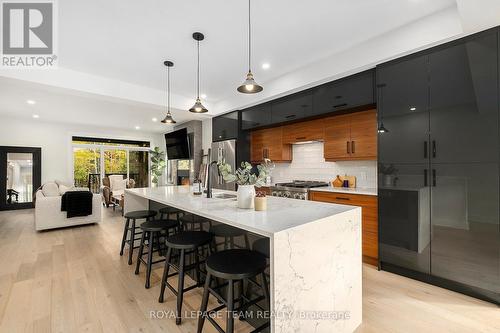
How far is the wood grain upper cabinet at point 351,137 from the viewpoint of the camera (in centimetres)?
319


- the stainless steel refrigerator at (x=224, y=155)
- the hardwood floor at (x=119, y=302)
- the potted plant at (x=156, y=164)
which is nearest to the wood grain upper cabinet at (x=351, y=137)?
the hardwood floor at (x=119, y=302)

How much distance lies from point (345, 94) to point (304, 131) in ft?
3.28

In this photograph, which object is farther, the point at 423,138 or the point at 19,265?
the point at 19,265

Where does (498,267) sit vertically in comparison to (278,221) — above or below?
below

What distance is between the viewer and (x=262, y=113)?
14.6ft

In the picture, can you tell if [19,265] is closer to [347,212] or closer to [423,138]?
[347,212]

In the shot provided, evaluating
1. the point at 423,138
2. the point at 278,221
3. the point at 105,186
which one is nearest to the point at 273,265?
the point at 278,221

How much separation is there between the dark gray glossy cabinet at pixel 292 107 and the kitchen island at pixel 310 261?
2180mm

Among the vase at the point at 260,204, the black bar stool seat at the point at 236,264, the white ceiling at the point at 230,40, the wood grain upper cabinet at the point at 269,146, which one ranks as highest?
the white ceiling at the point at 230,40

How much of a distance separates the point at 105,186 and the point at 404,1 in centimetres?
843

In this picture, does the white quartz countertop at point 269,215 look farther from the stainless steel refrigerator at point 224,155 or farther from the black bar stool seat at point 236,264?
the stainless steel refrigerator at point 224,155

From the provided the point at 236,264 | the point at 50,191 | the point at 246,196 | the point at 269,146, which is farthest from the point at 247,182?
the point at 50,191

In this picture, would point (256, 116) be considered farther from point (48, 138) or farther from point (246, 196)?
point (48, 138)

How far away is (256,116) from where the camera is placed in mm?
4574
